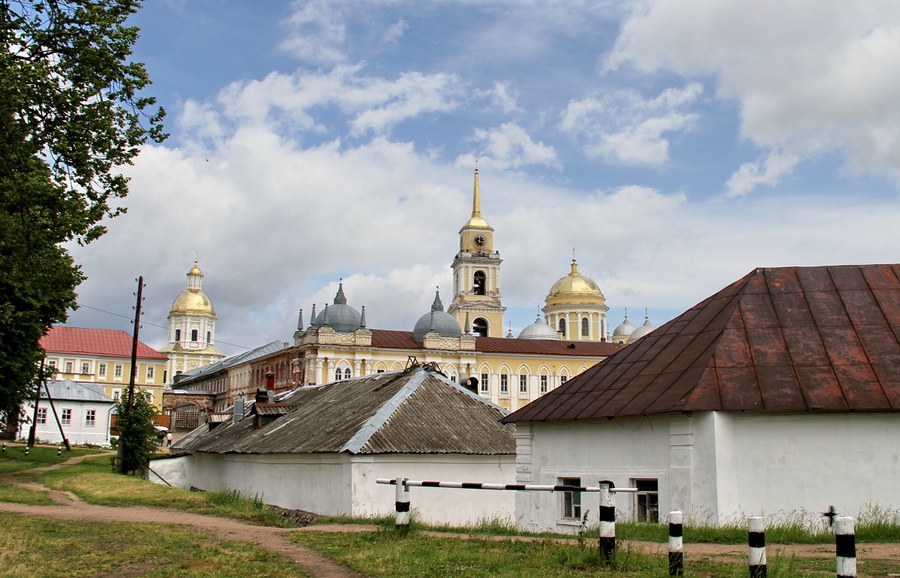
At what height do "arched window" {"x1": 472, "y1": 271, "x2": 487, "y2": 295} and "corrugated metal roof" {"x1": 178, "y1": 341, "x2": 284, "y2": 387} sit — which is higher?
"arched window" {"x1": 472, "y1": 271, "x2": 487, "y2": 295}

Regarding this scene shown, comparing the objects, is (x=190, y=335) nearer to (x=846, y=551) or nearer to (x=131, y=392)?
(x=131, y=392)

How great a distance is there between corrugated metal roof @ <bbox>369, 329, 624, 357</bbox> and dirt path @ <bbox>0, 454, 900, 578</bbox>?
2543 inches

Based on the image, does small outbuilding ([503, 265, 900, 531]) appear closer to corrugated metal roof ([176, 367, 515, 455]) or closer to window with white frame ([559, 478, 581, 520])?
window with white frame ([559, 478, 581, 520])

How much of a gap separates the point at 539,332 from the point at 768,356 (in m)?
86.7

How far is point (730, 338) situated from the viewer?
1662 centimetres

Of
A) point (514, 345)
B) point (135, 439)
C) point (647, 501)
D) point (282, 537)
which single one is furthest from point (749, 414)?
point (514, 345)

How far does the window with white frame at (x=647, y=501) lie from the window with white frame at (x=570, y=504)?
4.54ft

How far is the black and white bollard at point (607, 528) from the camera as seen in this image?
28.9ft

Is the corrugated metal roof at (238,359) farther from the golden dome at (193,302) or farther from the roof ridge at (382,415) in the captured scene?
the roof ridge at (382,415)

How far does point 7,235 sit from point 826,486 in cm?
1334

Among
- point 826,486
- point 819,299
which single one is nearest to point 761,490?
point 826,486

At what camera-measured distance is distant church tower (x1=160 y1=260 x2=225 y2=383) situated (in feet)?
430

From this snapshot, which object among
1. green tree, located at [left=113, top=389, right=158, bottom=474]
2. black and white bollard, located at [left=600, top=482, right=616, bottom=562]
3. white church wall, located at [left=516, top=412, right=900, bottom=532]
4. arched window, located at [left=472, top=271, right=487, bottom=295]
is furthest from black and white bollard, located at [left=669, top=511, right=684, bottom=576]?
arched window, located at [left=472, top=271, right=487, bottom=295]

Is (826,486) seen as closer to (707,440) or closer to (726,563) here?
(707,440)
